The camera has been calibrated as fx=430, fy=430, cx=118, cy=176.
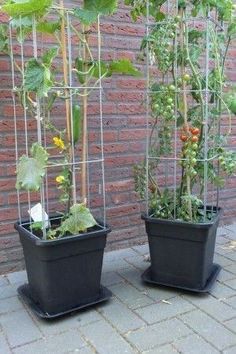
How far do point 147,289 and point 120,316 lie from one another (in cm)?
34

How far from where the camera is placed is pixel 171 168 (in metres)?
3.38

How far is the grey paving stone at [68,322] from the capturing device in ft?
7.00

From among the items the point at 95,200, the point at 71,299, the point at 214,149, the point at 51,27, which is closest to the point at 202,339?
the point at 71,299

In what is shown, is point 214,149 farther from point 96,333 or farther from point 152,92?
point 96,333

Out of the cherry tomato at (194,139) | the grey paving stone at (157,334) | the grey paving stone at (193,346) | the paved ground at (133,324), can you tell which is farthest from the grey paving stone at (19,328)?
the cherry tomato at (194,139)

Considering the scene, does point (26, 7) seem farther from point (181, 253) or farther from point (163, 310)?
point (163, 310)

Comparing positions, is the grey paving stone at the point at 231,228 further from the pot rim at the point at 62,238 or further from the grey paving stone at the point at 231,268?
the pot rim at the point at 62,238

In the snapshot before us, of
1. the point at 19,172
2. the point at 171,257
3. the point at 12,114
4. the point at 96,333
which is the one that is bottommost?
the point at 96,333

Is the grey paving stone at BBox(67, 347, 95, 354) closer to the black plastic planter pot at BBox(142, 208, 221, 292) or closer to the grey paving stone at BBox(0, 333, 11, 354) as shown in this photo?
the grey paving stone at BBox(0, 333, 11, 354)

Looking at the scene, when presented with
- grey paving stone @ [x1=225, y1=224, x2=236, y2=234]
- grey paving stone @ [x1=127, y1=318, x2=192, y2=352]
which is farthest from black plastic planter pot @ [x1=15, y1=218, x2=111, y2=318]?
grey paving stone @ [x1=225, y1=224, x2=236, y2=234]

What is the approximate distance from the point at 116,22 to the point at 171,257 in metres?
1.64

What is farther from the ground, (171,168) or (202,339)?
(171,168)

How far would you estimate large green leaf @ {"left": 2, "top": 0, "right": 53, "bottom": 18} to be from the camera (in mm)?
1835

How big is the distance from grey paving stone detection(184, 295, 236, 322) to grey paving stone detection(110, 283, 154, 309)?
9.7 inches
